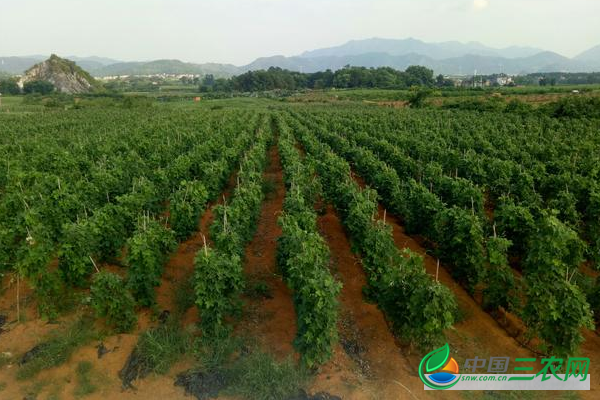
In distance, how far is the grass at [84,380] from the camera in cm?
736

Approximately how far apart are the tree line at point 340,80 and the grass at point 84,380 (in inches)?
4182

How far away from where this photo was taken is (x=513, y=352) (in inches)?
326

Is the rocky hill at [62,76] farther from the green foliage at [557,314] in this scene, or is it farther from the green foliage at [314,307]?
the green foliage at [557,314]

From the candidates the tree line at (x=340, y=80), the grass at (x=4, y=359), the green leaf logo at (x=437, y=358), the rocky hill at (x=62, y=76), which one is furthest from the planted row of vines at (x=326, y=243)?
the rocky hill at (x=62, y=76)

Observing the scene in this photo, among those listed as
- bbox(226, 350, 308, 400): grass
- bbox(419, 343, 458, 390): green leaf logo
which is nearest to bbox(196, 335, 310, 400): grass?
bbox(226, 350, 308, 400): grass

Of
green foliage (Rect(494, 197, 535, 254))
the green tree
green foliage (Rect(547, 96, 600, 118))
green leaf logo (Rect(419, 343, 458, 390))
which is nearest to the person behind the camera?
green leaf logo (Rect(419, 343, 458, 390))

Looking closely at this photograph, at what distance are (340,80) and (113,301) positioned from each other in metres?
120

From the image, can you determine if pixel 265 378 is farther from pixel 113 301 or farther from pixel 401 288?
pixel 113 301

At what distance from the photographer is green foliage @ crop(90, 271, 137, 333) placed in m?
8.27

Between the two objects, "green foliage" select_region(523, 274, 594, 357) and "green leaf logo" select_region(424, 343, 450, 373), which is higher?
"green foliage" select_region(523, 274, 594, 357)

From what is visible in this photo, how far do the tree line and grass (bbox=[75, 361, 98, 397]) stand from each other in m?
106

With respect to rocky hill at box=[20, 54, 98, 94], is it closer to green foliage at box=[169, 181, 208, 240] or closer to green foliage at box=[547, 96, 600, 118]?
green foliage at box=[547, 96, 600, 118]

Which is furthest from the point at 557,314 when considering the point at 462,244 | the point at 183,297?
the point at 183,297

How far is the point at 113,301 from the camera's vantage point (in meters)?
8.35
